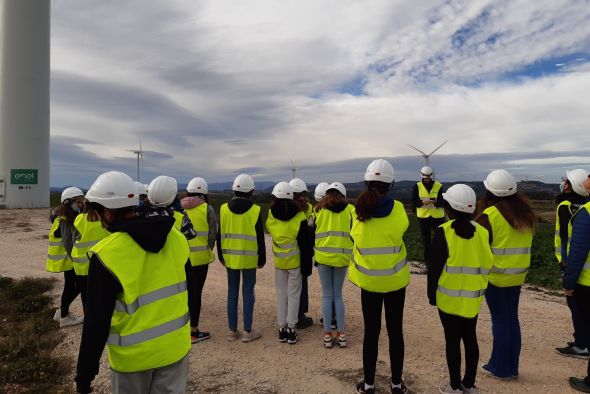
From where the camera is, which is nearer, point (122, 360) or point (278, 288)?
point (122, 360)

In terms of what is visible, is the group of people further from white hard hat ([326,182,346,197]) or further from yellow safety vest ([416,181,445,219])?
yellow safety vest ([416,181,445,219])

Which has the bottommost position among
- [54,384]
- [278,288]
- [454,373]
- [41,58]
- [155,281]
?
[54,384]

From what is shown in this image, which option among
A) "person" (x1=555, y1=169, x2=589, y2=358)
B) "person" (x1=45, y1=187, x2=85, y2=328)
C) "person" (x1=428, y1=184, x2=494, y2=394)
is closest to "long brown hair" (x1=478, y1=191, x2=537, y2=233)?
"person" (x1=428, y1=184, x2=494, y2=394)

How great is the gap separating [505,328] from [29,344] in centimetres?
702

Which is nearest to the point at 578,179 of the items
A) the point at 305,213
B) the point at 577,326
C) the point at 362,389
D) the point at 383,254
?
the point at 577,326

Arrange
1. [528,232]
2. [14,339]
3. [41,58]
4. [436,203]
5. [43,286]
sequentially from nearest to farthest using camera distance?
[528,232], [14,339], [43,286], [436,203], [41,58]

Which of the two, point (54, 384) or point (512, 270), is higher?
point (512, 270)

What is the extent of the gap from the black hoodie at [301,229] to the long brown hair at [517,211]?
273 centimetres

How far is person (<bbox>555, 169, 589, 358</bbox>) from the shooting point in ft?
18.1

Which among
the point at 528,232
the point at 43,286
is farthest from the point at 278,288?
the point at 43,286

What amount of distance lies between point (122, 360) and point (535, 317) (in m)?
7.55

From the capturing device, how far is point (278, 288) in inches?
254

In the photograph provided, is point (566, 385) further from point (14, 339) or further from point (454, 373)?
point (14, 339)

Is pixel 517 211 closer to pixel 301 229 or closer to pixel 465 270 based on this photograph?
pixel 465 270
